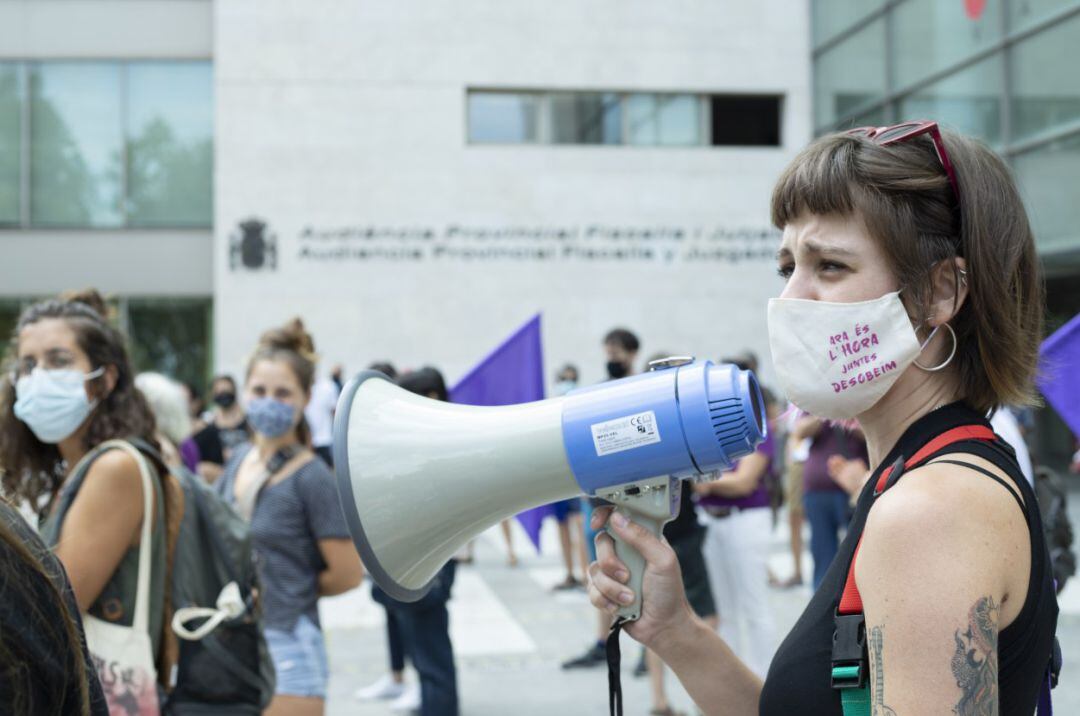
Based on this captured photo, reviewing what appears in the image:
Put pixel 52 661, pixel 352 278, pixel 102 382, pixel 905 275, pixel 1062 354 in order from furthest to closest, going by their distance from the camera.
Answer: pixel 352 278, pixel 1062 354, pixel 102 382, pixel 905 275, pixel 52 661

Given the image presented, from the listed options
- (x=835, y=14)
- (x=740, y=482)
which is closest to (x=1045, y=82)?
(x=835, y=14)

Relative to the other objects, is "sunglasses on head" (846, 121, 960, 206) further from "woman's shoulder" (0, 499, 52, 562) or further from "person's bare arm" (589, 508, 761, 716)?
"woman's shoulder" (0, 499, 52, 562)

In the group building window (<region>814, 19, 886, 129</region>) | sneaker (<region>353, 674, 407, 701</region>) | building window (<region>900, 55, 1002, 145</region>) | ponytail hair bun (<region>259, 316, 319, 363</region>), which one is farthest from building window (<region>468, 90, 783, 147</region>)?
ponytail hair bun (<region>259, 316, 319, 363</region>)

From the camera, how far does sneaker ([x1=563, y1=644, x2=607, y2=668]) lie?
19.6 feet

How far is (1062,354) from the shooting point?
14.0ft

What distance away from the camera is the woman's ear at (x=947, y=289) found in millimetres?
1406

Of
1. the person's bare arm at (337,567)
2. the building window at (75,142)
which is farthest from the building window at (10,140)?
the person's bare arm at (337,567)

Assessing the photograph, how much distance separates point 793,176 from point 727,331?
15962 mm

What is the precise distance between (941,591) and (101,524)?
2015 mm

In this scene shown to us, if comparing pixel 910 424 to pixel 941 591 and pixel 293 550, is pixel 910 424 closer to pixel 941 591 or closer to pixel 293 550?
pixel 941 591

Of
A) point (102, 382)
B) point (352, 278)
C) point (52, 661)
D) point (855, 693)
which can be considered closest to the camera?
point (52, 661)

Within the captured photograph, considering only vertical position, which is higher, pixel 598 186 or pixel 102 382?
pixel 598 186

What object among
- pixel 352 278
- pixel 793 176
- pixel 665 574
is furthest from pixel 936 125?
pixel 352 278

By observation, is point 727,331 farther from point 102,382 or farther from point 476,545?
point 102,382
